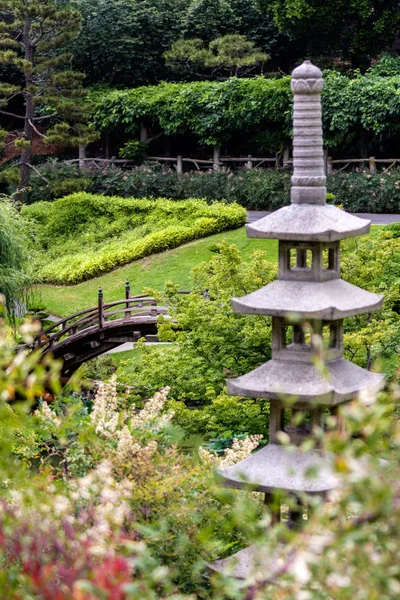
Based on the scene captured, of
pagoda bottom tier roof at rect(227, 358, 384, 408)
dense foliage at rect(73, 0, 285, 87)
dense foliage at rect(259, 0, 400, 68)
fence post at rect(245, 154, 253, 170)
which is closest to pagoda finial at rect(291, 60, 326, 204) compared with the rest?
pagoda bottom tier roof at rect(227, 358, 384, 408)

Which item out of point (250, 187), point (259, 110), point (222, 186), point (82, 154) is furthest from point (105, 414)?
point (82, 154)

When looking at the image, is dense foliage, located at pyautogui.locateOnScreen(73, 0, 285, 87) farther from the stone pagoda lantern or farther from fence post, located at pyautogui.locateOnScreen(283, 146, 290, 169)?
the stone pagoda lantern

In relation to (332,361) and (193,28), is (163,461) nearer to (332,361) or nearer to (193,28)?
(332,361)

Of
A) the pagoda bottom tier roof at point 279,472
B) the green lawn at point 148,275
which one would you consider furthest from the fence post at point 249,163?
the pagoda bottom tier roof at point 279,472

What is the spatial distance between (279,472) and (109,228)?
29285 mm

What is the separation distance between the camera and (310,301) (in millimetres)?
12094

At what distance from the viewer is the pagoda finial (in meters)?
12.3

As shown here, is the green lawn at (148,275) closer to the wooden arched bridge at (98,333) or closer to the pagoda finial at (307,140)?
the wooden arched bridge at (98,333)

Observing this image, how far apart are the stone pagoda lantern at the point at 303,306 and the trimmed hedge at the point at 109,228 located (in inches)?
925

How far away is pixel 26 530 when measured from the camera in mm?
7164

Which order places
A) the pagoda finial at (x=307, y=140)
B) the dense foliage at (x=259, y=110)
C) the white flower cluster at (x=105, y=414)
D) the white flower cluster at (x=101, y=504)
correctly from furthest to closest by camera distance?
the dense foliage at (x=259, y=110)
the white flower cluster at (x=105, y=414)
the pagoda finial at (x=307, y=140)
the white flower cluster at (x=101, y=504)

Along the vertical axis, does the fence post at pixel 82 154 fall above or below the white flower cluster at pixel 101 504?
below

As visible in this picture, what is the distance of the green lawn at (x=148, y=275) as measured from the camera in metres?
34.5

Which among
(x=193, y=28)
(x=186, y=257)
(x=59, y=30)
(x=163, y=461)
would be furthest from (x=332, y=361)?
(x=193, y=28)
